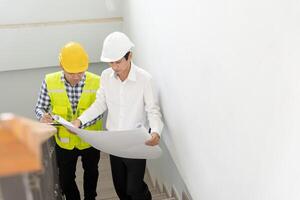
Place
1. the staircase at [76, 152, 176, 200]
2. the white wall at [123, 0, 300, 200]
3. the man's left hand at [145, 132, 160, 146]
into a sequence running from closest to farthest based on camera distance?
the white wall at [123, 0, 300, 200] < the man's left hand at [145, 132, 160, 146] < the staircase at [76, 152, 176, 200]

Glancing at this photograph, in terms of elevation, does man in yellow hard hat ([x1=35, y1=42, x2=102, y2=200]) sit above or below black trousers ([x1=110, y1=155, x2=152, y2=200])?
above

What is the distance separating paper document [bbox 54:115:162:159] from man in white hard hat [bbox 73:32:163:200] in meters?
0.08

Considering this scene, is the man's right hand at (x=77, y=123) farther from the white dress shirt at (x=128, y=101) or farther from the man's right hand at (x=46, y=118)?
the man's right hand at (x=46, y=118)

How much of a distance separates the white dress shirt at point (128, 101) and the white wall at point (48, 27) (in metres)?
1.65

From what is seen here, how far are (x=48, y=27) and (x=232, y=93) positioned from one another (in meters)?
2.91

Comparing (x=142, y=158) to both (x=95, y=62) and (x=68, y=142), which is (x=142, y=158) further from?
(x=95, y=62)

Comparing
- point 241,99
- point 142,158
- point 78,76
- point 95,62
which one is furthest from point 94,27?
point 241,99

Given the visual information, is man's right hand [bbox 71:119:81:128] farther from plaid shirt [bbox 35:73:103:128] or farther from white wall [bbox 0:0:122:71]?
white wall [bbox 0:0:122:71]

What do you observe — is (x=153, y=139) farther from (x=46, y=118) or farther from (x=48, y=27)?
(x=48, y=27)

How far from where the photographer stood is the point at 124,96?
8.42 feet

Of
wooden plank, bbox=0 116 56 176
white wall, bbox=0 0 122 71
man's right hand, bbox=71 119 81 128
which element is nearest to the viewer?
wooden plank, bbox=0 116 56 176

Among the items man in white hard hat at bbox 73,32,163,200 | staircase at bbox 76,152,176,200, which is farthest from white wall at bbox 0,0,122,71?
man in white hard hat at bbox 73,32,163,200

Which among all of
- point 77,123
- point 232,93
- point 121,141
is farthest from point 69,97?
point 232,93

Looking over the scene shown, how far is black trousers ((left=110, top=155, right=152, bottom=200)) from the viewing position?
9.14ft
